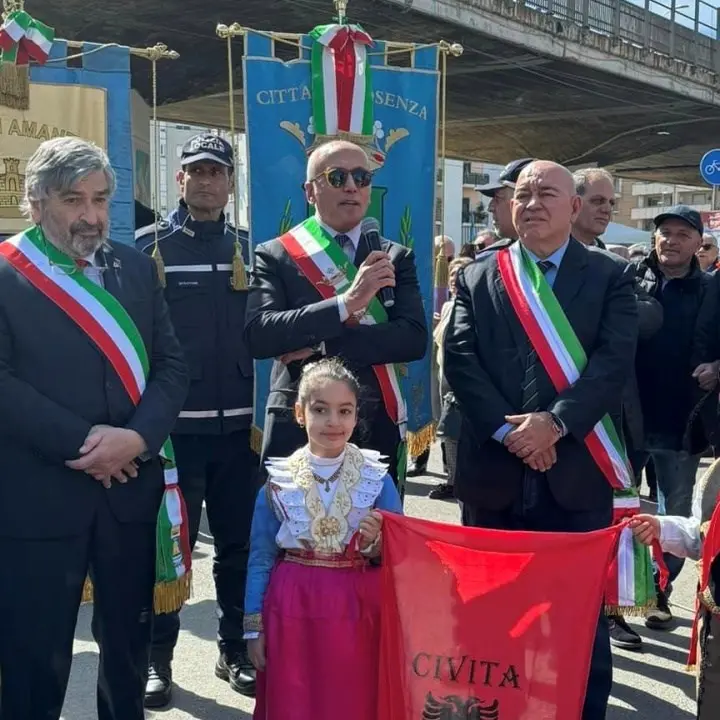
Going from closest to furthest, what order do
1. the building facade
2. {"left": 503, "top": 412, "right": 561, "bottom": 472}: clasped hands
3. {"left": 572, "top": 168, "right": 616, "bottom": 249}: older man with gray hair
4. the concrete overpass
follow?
Answer: {"left": 503, "top": 412, "right": 561, "bottom": 472}: clasped hands
{"left": 572, "top": 168, "right": 616, "bottom": 249}: older man with gray hair
the concrete overpass
the building facade

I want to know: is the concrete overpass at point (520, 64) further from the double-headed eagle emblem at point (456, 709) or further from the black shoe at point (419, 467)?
the double-headed eagle emblem at point (456, 709)

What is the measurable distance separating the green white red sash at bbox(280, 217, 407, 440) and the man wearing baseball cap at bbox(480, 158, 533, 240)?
4.71ft

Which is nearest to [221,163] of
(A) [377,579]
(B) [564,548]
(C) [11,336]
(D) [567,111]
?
(C) [11,336]

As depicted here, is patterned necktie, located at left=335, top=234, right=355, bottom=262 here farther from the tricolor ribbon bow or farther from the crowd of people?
the tricolor ribbon bow

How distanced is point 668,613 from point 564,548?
2.24m

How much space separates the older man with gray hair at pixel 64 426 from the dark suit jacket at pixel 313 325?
1.66 feet

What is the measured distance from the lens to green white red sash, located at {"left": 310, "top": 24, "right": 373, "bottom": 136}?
4.13 m

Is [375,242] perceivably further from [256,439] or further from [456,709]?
[456,709]

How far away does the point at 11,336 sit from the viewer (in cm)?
263

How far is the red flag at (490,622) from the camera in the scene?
2625 millimetres

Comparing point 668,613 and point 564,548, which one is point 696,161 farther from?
point 564,548

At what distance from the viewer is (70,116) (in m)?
4.33

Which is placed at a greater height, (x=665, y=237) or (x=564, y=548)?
(x=665, y=237)

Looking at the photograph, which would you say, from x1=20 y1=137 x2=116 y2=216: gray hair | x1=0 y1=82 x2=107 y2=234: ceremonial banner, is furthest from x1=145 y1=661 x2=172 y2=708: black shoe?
x1=0 y1=82 x2=107 y2=234: ceremonial banner
